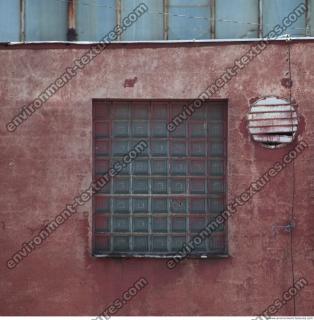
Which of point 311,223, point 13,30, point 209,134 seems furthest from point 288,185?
point 13,30

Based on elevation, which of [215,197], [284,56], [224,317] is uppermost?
[284,56]

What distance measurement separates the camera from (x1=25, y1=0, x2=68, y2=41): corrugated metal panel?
39.1 ft

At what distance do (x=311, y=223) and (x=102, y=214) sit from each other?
10.6ft

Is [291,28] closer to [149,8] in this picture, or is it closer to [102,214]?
[149,8]

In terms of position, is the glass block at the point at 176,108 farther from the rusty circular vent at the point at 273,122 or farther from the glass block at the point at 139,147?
the rusty circular vent at the point at 273,122

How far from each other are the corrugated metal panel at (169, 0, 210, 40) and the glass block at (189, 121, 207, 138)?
1.35m

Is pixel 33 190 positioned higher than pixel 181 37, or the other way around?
pixel 181 37

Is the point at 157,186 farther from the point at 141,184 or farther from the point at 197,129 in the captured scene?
the point at 197,129

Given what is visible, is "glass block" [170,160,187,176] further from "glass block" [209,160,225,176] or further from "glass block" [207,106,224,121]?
"glass block" [207,106,224,121]

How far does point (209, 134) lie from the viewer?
11.8m

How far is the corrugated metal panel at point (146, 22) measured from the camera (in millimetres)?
11875

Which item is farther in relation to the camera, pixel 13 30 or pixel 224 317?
pixel 13 30

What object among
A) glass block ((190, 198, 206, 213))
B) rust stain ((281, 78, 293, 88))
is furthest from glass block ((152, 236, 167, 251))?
rust stain ((281, 78, 293, 88))

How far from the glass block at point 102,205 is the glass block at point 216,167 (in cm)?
169
